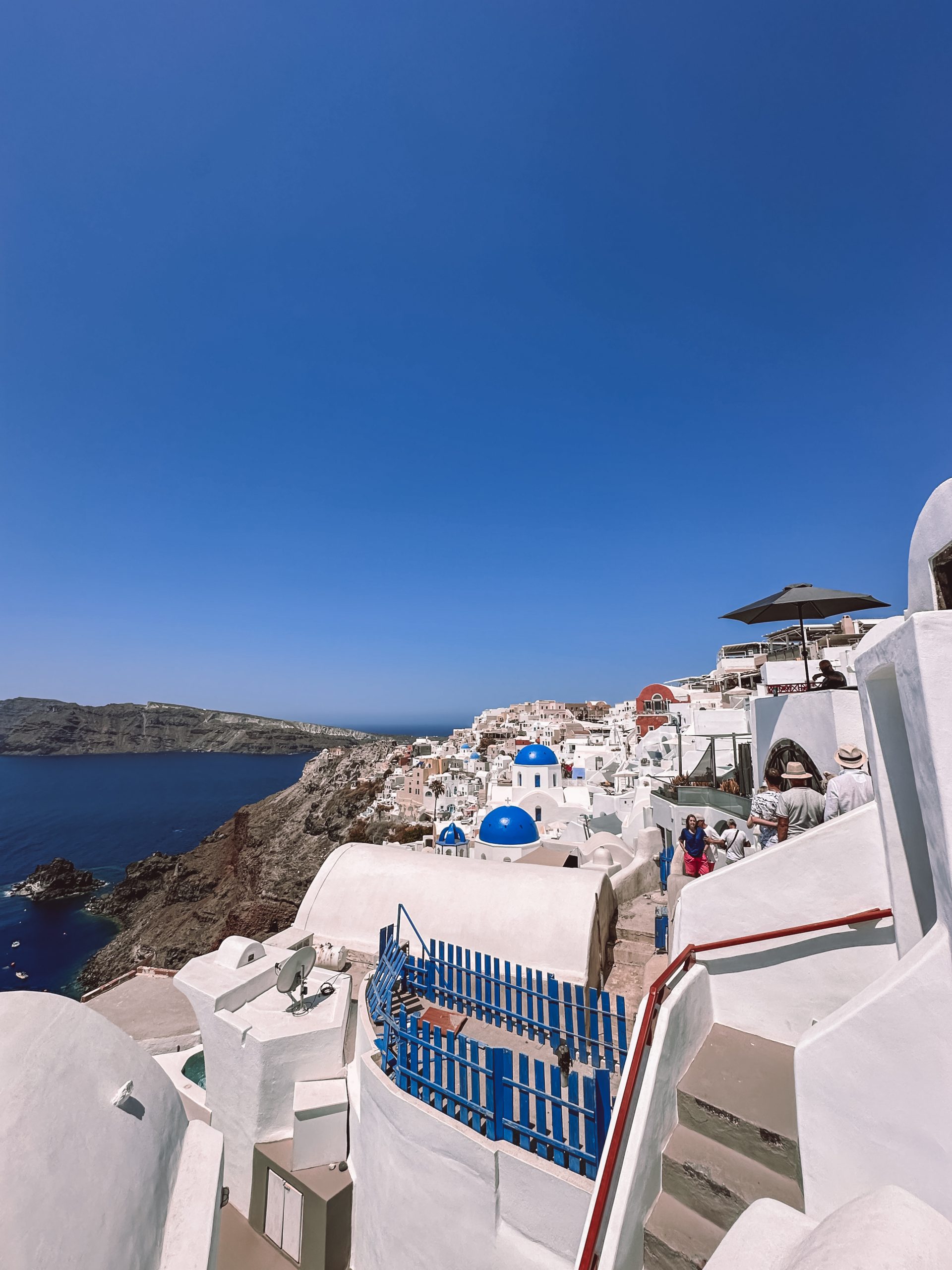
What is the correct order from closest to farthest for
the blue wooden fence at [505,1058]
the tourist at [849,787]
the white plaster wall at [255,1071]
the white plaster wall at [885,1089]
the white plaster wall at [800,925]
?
the white plaster wall at [885,1089], the white plaster wall at [800,925], the blue wooden fence at [505,1058], the tourist at [849,787], the white plaster wall at [255,1071]

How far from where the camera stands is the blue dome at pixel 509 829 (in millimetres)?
20516

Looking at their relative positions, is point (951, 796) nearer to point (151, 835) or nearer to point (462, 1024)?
point (462, 1024)

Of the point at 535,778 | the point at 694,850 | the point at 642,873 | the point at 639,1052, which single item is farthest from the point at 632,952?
the point at 535,778

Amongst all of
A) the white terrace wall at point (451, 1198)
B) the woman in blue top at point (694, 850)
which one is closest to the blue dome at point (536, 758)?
the woman in blue top at point (694, 850)

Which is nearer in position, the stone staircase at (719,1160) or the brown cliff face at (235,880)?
the stone staircase at (719,1160)

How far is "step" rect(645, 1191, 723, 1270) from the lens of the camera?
11.5 ft

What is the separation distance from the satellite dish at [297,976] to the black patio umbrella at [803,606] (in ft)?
32.0

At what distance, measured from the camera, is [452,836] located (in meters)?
25.5

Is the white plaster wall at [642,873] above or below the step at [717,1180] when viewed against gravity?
below

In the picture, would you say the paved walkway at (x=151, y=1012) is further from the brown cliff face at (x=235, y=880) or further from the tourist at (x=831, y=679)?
the brown cliff face at (x=235, y=880)

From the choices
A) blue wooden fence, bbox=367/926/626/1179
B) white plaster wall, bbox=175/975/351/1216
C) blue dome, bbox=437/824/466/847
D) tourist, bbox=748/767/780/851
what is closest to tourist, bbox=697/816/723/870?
tourist, bbox=748/767/780/851

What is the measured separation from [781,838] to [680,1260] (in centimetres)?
388

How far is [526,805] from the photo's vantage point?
106 feet

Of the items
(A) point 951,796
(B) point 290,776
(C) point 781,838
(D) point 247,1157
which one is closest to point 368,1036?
(D) point 247,1157
